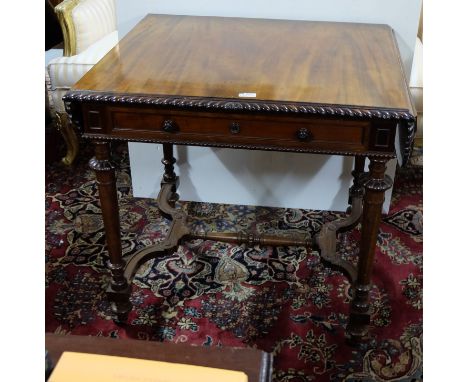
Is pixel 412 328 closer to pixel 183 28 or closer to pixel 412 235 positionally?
pixel 412 235

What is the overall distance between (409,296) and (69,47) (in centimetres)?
148

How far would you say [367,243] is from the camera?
1206 millimetres

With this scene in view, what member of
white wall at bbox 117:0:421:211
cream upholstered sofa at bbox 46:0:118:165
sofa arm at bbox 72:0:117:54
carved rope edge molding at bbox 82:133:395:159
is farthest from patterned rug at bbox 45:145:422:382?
sofa arm at bbox 72:0:117:54

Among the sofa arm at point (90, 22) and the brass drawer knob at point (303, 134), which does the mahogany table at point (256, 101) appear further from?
the sofa arm at point (90, 22)

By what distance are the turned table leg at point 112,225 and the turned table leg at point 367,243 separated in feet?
1.82

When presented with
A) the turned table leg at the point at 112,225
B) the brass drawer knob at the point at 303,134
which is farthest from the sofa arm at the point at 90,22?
the brass drawer knob at the point at 303,134

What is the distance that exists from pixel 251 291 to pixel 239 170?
1.47 feet

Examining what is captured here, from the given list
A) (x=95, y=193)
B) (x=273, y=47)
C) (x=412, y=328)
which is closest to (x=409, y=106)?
(x=273, y=47)

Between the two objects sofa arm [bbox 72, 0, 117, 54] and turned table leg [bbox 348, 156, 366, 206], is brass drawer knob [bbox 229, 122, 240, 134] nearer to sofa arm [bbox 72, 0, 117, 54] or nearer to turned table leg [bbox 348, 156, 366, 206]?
turned table leg [bbox 348, 156, 366, 206]

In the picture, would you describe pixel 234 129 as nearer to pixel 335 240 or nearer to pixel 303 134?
pixel 303 134

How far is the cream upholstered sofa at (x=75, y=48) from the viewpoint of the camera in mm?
1919

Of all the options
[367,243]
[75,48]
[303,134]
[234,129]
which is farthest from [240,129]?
[75,48]

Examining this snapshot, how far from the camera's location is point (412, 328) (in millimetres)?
1397

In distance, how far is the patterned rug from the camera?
133 centimetres
